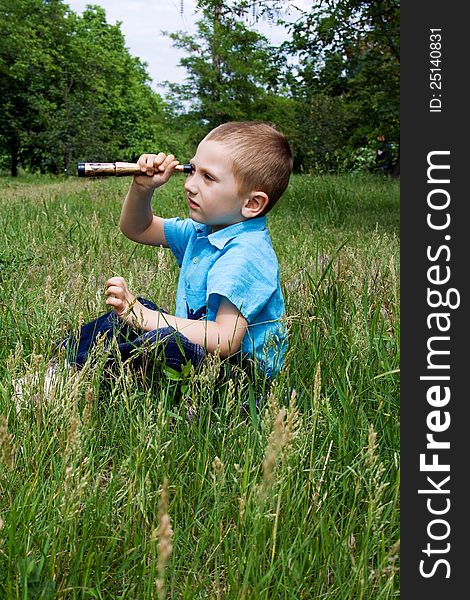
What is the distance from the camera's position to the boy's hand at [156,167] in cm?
275

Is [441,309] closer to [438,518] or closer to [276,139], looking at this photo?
[438,518]

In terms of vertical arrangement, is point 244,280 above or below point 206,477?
above

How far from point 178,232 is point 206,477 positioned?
4.60ft

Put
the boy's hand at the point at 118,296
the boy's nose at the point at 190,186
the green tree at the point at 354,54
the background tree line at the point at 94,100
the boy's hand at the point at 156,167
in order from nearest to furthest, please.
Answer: the boy's hand at the point at 118,296 < the boy's nose at the point at 190,186 < the boy's hand at the point at 156,167 < the green tree at the point at 354,54 < the background tree line at the point at 94,100

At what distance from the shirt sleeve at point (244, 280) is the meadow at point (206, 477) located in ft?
0.69

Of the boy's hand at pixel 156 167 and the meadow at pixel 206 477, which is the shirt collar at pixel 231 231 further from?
the meadow at pixel 206 477

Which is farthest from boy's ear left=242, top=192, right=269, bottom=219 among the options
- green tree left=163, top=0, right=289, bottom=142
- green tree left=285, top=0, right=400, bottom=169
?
green tree left=163, top=0, right=289, bottom=142

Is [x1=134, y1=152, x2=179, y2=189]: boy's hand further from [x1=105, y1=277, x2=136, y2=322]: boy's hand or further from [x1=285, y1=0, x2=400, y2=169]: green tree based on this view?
[x1=285, y1=0, x2=400, y2=169]: green tree

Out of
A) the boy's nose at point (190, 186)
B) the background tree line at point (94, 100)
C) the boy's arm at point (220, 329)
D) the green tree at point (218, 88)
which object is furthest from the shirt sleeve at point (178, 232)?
the green tree at point (218, 88)

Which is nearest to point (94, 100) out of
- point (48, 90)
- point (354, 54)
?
point (48, 90)

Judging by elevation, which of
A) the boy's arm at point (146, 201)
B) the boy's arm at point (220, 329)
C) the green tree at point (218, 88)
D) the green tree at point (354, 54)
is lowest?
the boy's arm at point (220, 329)

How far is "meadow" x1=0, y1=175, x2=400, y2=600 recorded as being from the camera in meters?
1.38

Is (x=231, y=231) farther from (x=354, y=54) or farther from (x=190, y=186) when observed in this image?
(x=354, y=54)

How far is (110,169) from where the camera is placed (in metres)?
2.53
